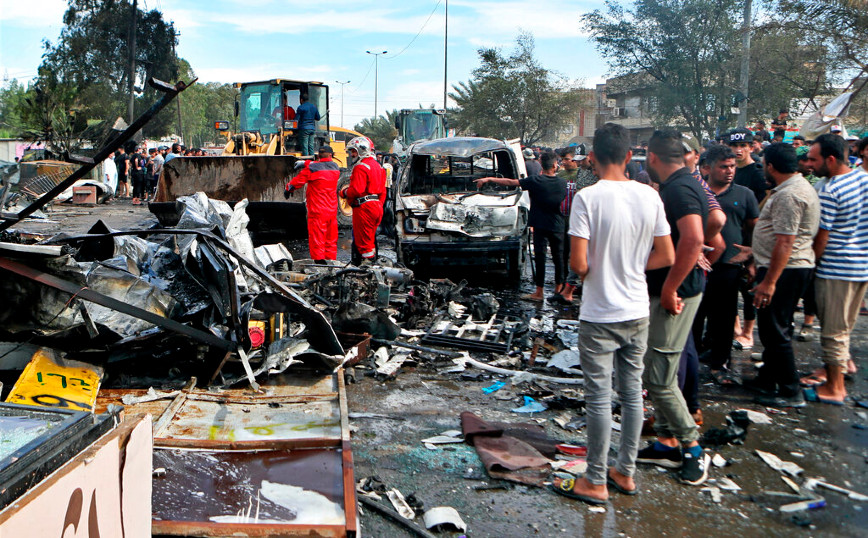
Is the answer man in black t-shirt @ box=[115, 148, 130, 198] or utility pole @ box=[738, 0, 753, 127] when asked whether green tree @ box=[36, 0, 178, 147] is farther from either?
utility pole @ box=[738, 0, 753, 127]

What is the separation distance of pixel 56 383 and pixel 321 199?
17.8 ft

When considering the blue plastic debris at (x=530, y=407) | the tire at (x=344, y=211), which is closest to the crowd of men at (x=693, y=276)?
the blue plastic debris at (x=530, y=407)

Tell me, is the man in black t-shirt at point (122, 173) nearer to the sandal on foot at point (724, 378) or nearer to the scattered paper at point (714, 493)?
the sandal on foot at point (724, 378)

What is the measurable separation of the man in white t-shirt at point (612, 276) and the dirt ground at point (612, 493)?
275 mm

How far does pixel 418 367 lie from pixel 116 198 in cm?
2102

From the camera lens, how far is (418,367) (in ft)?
18.2

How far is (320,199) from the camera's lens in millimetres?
9000

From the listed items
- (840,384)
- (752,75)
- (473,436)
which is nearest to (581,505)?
(473,436)

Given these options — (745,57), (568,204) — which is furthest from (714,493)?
(745,57)

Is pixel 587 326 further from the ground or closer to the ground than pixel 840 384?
further from the ground

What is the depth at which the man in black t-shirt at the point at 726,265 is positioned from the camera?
5023 millimetres

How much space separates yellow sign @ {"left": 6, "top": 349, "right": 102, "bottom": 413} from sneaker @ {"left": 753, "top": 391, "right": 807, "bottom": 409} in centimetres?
439

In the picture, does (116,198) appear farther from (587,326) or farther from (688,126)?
(587,326)

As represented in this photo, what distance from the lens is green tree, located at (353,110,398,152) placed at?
48.7 m
